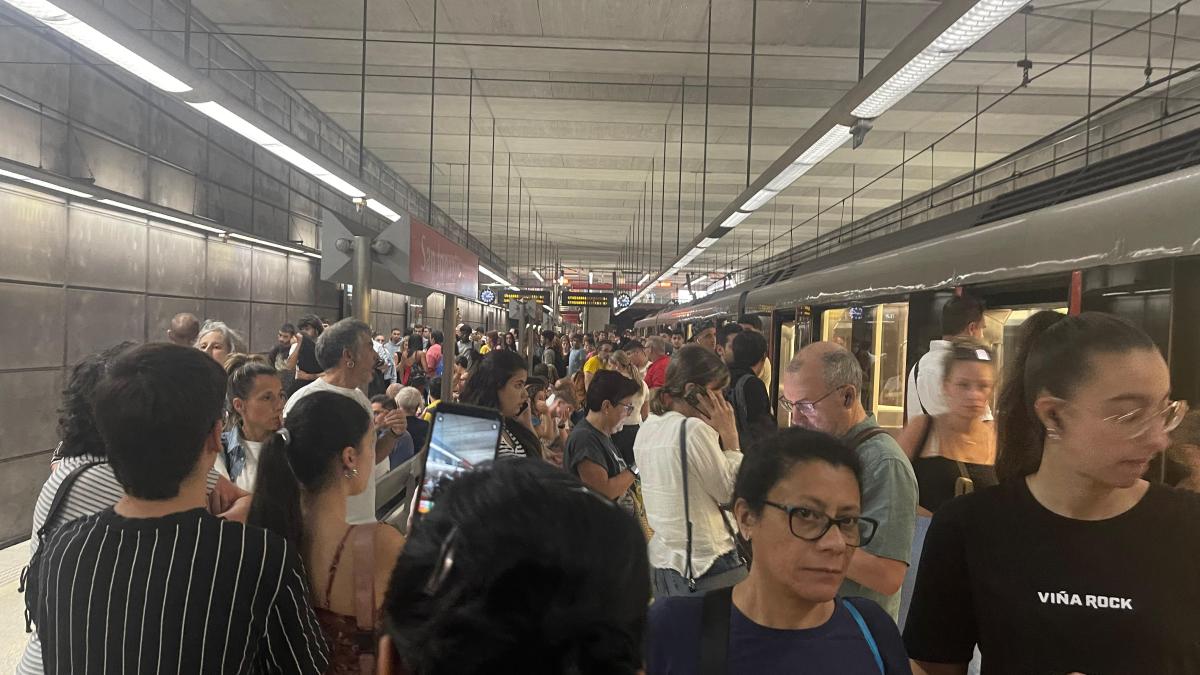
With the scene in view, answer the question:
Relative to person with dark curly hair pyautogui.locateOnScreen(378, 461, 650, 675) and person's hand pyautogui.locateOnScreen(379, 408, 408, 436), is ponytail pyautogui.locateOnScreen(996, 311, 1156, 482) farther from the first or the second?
person's hand pyautogui.locateOnScreen(379, 408, 408, 436)

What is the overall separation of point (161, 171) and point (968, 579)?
8540 mm

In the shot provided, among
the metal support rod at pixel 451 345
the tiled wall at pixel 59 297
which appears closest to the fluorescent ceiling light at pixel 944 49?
the metal support rod at pixel 451 345

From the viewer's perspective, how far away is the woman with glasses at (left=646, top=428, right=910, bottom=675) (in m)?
1.40

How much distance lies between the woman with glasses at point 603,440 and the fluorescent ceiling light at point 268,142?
7.95 feet

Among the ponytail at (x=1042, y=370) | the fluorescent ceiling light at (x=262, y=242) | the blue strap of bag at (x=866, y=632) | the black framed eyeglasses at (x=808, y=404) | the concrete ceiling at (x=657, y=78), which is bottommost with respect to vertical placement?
the blue strap of bag at (x=866, y=632)

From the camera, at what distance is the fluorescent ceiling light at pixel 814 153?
4746 millimetres

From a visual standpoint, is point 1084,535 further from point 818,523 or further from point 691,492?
point 691,492

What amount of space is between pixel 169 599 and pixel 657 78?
894cm

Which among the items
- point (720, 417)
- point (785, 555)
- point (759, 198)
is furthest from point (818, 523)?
point (759, 198)

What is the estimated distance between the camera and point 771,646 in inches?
56.2

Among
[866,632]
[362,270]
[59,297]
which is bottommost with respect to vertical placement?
[866,632]

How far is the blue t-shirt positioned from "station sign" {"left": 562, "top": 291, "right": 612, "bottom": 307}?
782 inches

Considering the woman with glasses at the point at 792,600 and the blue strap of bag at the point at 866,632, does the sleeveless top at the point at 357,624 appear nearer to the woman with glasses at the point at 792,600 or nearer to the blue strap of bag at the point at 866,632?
the woman with glasses at the point at 792,600

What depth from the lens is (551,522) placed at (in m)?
0.66
